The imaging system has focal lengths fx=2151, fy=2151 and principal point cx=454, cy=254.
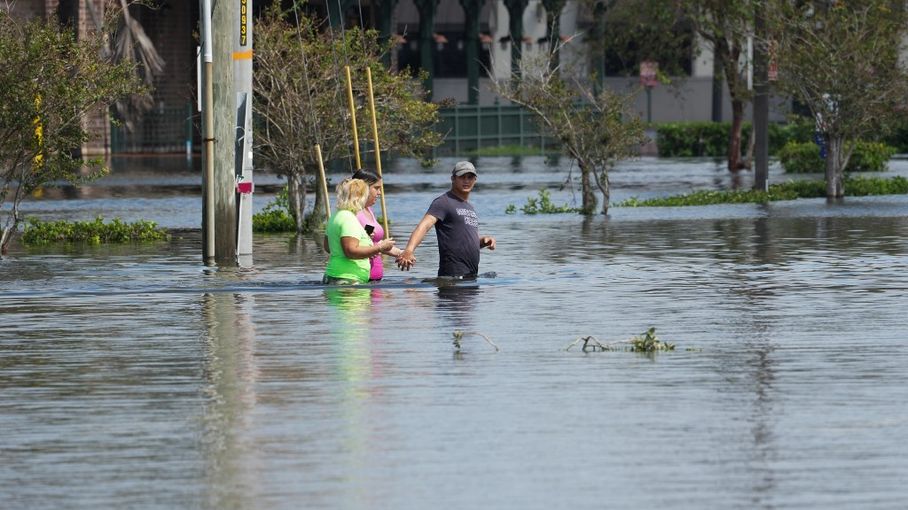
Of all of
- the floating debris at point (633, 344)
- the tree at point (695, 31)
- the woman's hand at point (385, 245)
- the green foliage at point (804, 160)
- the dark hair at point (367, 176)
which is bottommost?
the floating debris at point (633, 344)

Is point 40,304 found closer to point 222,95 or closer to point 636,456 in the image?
point 222,95

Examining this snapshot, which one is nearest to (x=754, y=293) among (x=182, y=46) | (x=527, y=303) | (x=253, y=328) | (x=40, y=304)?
(x=527, y=303)

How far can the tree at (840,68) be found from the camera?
32.3 meters

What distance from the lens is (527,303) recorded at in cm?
1717

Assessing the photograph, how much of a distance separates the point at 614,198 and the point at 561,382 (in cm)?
2377

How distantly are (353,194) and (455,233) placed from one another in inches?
48.4

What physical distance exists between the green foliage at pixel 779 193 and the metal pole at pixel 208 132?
1264 centimetres

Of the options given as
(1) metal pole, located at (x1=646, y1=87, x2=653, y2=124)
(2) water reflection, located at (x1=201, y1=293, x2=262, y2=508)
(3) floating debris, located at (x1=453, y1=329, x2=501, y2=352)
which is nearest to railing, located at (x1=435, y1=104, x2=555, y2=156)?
(1) metal pole, located at (x1=646, y1=87, x2=653, y2=124)

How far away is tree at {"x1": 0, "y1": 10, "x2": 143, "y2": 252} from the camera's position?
22.6m

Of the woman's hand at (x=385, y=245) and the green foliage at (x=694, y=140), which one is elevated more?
the green foliage at (x=694, y=140)

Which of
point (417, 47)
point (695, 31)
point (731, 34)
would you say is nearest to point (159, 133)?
point (417, 47)

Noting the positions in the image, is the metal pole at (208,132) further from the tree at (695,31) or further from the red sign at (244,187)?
the tree at (695,31)

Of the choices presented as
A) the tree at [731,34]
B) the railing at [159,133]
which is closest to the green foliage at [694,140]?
the tree at [731,34]

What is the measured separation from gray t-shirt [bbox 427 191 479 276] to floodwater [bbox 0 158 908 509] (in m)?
0.22
